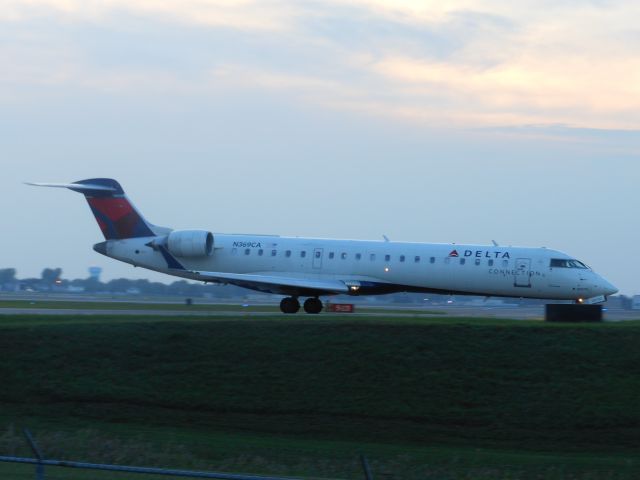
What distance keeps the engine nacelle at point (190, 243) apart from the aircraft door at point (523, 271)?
13.3 meters

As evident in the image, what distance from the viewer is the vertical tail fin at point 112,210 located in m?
44.2

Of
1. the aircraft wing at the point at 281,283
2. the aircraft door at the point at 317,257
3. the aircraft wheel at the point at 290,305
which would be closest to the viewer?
the aircraft wing at the point at 281,283

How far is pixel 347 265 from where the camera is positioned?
4044 centimetres

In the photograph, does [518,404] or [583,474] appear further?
[518,404]

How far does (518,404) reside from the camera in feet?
84.1

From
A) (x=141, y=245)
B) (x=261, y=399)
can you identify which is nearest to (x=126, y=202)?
(x=141, y=245)

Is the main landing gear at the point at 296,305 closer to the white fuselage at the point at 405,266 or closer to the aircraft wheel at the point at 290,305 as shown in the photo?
the aircraft wheel at the point at 290,305

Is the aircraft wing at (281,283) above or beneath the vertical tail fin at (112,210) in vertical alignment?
beneath

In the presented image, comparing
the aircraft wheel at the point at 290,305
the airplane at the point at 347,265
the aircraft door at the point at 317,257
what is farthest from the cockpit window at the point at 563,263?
the aircraft wheel at the point at 290,305

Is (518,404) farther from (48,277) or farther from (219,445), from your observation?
(48,277)

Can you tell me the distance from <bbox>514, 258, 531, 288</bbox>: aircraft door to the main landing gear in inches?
337

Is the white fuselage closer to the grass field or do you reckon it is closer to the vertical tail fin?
the vertical tail fin

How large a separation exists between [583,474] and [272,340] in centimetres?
1163

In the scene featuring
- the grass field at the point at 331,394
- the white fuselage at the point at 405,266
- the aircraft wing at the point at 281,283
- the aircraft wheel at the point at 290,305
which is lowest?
the grass field at the point at 331,394
